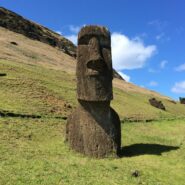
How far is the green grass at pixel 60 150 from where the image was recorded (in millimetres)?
13578

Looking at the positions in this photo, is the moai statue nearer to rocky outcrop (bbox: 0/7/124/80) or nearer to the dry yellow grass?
the dry yellow grass

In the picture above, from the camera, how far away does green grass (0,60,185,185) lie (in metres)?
13.6

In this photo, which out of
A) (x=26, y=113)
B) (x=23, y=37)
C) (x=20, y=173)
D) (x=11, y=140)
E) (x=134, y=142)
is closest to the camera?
(x=20, y=173)

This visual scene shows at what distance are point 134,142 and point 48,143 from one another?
5217mm

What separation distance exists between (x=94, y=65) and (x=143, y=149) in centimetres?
458

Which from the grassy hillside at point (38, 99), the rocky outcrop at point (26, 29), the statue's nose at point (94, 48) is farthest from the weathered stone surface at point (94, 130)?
the rocky outcrop at point (26, 29)

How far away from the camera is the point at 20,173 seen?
13188 mm

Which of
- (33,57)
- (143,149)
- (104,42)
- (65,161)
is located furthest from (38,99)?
(33,57)

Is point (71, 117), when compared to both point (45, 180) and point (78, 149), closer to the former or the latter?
point (78, 149)

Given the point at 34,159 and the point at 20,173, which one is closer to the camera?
the point at 20,173

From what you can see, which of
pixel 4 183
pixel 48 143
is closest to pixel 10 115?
pixel 48 143

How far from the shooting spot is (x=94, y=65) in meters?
17.3

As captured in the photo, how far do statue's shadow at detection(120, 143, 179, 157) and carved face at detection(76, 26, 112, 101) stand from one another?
8.64 ft

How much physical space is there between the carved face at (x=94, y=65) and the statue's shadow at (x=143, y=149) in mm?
2633
